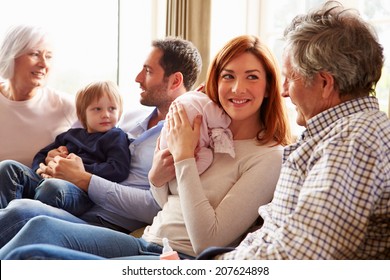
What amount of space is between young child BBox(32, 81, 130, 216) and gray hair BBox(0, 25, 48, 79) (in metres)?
0.34

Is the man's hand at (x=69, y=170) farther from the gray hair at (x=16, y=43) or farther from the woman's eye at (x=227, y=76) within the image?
the woman's eye at (x=227, y=76)

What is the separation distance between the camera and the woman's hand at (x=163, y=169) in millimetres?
2277

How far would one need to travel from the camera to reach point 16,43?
10.2 ft

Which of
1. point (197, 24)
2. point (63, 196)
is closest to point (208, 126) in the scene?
point (63, 196)

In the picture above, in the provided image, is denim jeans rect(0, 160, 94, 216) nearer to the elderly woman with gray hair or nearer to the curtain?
the elderly woman with gray hair

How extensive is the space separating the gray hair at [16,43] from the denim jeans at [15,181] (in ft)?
1.74

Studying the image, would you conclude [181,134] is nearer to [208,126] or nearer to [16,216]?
[208,126]

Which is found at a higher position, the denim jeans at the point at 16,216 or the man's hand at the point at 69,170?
the man's hand at the point at 69,170

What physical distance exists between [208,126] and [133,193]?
51cm

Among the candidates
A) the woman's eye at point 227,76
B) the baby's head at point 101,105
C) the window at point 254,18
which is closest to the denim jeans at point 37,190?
the baby's head at point 101,105

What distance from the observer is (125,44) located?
180 inches

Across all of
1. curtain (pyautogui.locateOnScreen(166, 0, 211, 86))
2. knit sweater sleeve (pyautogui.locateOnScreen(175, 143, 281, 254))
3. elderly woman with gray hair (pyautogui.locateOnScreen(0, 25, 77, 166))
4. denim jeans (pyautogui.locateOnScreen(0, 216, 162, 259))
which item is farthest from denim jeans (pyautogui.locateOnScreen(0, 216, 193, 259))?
curtain (pyautogui.locateOnScreen(166, 0, 211, 86))
